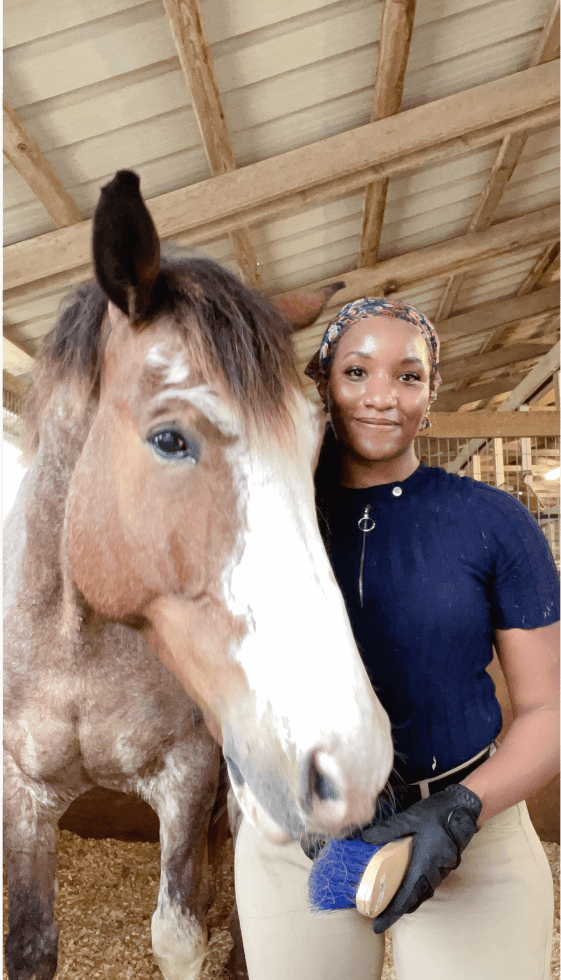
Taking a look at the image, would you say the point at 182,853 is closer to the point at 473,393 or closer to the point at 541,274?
the point at 541,274

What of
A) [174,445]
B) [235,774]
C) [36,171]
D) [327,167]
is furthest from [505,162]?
[235,774]

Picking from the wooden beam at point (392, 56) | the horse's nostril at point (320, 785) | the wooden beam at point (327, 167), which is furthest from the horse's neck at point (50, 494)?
the wooden beam at point (392, 56)

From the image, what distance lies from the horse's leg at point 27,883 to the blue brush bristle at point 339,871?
16.4 inches

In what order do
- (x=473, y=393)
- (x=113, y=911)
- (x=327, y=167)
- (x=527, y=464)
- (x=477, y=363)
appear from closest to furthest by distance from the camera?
1. (x=113, y=911)
2. (x=327, y=167)
3. (x=477, y=363)
4. (x=473, y=393)
5. (x=527, y=464)

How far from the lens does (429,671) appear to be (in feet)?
2.33

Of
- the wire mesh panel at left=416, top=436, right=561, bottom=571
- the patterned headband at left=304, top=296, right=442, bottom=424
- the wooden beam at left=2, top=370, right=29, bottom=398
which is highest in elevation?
the wire mesh panel at left=416, top=436, right=561, bottom=571

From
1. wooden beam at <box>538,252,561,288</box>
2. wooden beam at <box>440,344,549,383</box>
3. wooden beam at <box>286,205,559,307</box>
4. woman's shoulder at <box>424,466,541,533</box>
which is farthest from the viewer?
wooden beam at <box>440,344,549,383</box>

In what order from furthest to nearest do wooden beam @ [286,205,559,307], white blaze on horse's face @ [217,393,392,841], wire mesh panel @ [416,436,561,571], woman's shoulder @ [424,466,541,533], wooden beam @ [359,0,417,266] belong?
wire mesh panel @ [416,436,561,571] < wooden beam @ [286,205,559,307] < wooden beam @ [359,0,417,266] < woman's shoulder @ [424,466,541,533] < white blaze on horse's face @ [217,393,392,841]

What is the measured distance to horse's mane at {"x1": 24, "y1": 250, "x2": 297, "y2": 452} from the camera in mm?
639

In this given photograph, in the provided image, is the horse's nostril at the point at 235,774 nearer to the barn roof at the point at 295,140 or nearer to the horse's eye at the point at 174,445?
the horse's eye at the point at 174,445

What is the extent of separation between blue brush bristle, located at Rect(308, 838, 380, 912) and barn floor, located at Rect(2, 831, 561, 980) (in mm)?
415

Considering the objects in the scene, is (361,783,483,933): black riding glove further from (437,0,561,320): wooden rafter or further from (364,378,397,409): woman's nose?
(437,0,561,320): wooden rafter

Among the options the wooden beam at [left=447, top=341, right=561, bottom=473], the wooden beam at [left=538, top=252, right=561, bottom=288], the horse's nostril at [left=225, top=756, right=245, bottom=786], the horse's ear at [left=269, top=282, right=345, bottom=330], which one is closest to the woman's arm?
the horse's nostril at [left=225, top=756, right=245, bottom=786]

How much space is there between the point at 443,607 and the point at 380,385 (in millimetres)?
272
